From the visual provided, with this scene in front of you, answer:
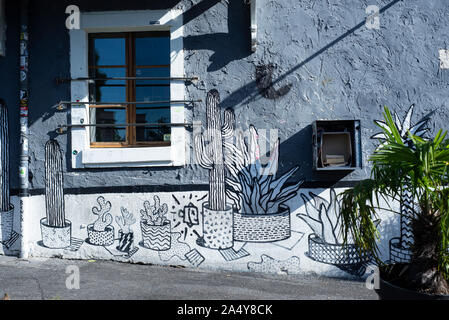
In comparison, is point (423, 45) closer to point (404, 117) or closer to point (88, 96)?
point (404, 117)

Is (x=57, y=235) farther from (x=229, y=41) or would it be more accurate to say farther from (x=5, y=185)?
(x=229, y=41)

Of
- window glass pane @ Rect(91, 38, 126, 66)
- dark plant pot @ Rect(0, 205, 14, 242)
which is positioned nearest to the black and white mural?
dark plant pot @ Rect(0, 205, 14, 242)

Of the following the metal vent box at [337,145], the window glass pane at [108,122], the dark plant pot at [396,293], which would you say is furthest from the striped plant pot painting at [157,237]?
the dark plant pot at [396,293]

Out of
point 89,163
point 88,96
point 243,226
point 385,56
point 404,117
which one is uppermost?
point 385,56

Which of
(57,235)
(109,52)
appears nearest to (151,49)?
(109,52)

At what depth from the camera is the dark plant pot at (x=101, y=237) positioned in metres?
5.00

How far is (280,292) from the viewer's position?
4250mm

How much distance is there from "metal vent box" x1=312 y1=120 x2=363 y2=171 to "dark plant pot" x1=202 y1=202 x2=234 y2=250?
1.33m

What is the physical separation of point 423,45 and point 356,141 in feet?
5.38

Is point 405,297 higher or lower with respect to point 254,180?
lower

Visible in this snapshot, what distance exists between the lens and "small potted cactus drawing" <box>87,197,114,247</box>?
501 centimetres

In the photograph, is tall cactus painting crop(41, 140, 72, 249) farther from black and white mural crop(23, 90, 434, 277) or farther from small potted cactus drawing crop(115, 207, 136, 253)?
small potted cactus drawing crop(115, 207, 136, 253)
